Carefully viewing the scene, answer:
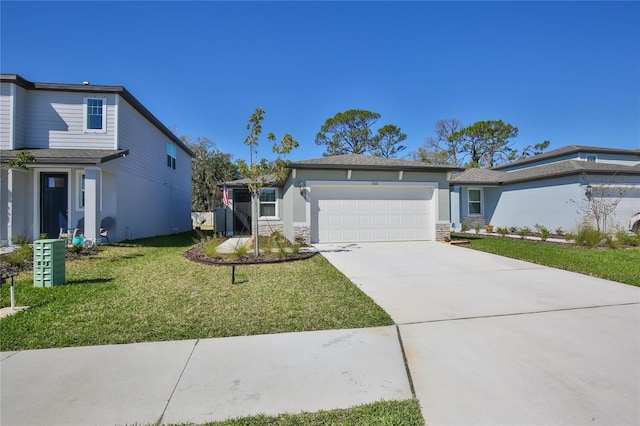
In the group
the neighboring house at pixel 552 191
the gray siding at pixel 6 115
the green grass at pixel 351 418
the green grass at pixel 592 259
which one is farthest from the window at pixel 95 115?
the neighboring house at pixel 552 191

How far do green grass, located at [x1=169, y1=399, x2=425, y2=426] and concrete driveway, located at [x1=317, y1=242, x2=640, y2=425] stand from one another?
0.47 feet

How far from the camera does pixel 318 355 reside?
119 inches

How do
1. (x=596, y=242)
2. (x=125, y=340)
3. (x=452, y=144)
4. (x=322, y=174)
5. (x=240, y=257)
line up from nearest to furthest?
(x=125, y=340), (x=240, y=257), (x=596, y=242), (x=322, y=174), (x=452, y=144)

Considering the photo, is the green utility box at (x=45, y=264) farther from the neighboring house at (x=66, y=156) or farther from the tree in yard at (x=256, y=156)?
the neighboring house at (x=66, y=156)

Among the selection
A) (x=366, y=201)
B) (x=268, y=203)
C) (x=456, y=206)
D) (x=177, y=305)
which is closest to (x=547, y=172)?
(x=456, y=206)

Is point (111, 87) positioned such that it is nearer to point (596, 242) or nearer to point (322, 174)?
point (322, 174)

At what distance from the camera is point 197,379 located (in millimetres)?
2596

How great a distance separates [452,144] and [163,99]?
99.0 feet

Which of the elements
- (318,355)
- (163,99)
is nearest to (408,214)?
(318,355)

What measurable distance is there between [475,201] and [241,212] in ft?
49.0

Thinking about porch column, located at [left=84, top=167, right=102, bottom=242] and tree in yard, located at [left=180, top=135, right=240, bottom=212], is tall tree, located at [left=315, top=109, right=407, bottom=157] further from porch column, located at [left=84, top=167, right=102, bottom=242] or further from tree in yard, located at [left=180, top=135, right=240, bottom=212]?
porch column, located at [left=84, top=167, right=102, bottom=242]

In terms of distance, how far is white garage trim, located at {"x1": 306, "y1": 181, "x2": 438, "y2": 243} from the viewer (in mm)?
11969

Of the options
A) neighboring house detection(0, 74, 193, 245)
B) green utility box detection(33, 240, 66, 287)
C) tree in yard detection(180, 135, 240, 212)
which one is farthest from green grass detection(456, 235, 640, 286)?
tree in yard detection(180, 135, 240, 212)

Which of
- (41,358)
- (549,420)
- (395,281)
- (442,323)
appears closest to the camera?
(549,420)
